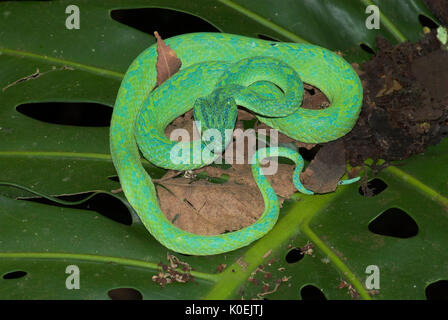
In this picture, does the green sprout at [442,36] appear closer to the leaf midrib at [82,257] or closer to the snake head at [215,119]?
the snake head at [215,119]

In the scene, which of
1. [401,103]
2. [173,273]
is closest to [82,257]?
[173,273]

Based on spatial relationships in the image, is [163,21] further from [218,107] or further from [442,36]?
[442,36]

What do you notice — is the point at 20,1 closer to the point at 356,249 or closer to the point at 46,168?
the point at 46,168

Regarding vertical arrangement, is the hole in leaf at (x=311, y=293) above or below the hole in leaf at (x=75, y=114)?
below

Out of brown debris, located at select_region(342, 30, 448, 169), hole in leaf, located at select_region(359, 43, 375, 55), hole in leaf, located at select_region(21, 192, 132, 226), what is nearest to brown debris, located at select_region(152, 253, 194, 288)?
hole in leaf, located at select_region(21, 192, 132, 226)

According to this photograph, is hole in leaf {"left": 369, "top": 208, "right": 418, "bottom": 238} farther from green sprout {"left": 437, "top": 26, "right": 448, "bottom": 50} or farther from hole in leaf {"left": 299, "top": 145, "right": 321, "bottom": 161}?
green sprout {"left": 437, "top": 26, "right": 448, "bottom": 50}

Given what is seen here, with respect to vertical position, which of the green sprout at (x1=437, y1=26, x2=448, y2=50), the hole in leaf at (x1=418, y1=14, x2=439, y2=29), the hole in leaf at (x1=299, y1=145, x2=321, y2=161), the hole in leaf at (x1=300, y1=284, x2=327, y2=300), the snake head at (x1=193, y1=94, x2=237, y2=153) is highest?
the hole in leaf at (x1=418, y1=14, x2=439, y2=29)

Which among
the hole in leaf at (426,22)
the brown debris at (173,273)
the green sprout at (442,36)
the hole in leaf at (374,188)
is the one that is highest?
the hole in leaf at (426,22)

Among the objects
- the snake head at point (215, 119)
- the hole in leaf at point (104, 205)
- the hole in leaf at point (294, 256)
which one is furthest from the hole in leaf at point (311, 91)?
the hole in leaf at point (104, 205)
